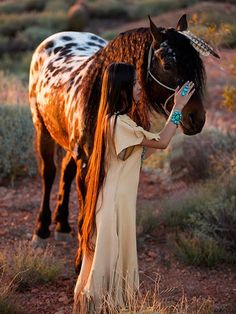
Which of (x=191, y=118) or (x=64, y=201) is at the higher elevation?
(x=191, y=118)

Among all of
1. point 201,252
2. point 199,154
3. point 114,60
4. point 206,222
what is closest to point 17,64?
point 199,154

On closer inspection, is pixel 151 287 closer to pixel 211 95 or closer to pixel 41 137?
pixel 41 137

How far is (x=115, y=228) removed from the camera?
13.9 ft

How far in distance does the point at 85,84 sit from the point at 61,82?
2.46 ft

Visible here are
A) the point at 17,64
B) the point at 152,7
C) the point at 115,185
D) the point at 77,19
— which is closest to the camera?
the point at 115,185

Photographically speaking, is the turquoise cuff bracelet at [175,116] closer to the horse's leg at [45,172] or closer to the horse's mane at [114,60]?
the horse's mane at [114,60]

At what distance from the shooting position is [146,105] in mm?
4684

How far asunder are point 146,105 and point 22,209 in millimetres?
3302

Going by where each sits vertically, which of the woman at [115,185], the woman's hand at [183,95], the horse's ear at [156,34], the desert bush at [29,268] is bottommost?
the desert bush at [29,268]

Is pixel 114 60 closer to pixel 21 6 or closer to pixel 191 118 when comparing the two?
pixel 191 118

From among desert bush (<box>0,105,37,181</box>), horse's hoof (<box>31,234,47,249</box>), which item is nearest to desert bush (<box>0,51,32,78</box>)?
desert bush (<box>0,105,37,181</box>)

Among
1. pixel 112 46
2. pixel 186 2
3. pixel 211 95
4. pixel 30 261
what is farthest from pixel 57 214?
pixel 186 2

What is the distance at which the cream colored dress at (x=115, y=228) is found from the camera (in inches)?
166

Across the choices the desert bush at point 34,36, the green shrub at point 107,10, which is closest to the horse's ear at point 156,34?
the desert bush at point 34,36
